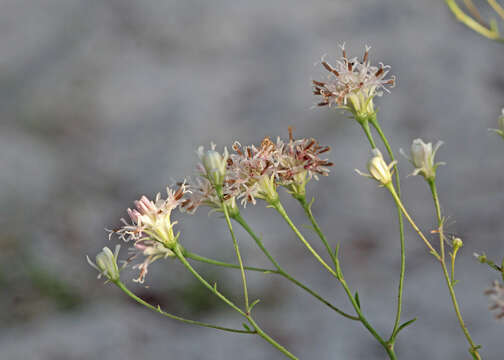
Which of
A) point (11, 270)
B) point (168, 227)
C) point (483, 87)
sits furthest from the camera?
point (483, 87)

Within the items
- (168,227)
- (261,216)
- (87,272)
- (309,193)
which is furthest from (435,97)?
(168,227)

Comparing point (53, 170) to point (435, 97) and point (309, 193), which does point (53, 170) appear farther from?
point (435, 97)

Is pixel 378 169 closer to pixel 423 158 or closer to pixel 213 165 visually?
pixel 423 158

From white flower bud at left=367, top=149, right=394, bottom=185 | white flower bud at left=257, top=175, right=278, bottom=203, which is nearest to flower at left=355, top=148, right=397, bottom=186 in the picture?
white flower bud at left=367, top=149, right=394, bottom=185

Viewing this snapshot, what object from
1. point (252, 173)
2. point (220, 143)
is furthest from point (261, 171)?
point (220, 143)

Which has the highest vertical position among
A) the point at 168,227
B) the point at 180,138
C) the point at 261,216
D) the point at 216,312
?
the point at 180,138

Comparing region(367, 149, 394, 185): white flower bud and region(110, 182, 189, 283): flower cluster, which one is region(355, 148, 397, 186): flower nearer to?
region(367, 149, 394, 185): white flower bud
